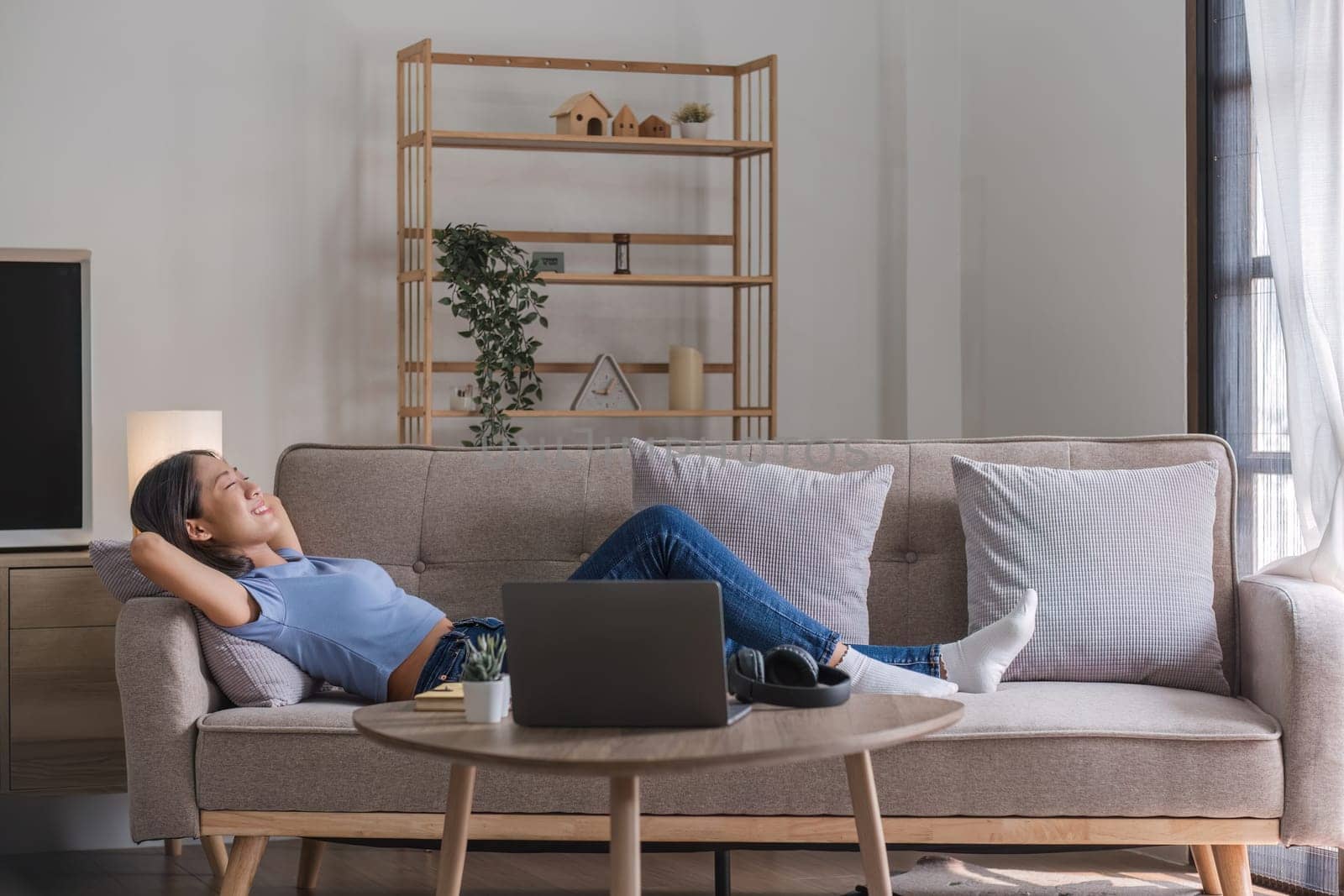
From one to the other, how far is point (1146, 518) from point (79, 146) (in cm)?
292

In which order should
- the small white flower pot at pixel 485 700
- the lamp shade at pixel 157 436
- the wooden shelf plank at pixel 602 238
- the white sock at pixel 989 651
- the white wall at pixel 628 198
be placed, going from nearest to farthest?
1. the small white flower pot at pixel 485 700
2. the white sock at pixel 989 651
3. the lamp shade at pixel 157 436
4. the white wall at pixel 628 198
5. the wooden shelf plank at pixel 602 238

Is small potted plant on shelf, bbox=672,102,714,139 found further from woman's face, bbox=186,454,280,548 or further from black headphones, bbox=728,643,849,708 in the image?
black headphones, bbox=728,643,849,708

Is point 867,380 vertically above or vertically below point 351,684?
above

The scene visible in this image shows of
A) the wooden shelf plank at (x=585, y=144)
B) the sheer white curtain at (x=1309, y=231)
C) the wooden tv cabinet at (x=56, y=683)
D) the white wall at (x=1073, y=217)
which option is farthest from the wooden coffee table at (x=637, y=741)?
the wooden shelf plank at (x=585, y=144)

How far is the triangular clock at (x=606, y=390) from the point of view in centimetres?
403

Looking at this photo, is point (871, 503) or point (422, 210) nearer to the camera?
point (871, 503)

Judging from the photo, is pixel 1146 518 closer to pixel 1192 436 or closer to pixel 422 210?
pixel 1192 436

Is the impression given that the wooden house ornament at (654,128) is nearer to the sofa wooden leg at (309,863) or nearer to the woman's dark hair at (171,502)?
the woman's dark hair at (171,502)

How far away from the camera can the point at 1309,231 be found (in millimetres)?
2736

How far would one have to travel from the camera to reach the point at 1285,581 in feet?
8.20

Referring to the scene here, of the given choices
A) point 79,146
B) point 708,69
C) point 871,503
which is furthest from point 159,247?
point 871,503

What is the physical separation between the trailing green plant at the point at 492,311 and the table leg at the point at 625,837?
8.04ft

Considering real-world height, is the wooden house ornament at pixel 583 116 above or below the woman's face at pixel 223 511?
above

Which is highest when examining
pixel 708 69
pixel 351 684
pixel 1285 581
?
pixel 708 69
